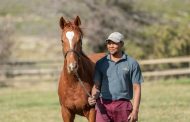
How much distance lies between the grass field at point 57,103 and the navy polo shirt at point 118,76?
226 inches

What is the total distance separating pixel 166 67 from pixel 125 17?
16.3 feet

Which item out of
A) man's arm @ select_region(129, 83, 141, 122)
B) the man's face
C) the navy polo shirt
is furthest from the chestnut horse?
man's arm @ select_region(129, 83, 141, 122)

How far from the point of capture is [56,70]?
3256cm

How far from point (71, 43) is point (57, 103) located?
12.4 m

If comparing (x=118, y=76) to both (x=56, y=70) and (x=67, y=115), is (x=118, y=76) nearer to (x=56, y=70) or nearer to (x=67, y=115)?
A: (x=67, y=115)

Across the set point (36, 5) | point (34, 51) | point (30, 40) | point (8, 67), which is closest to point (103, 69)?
point (8, 67)

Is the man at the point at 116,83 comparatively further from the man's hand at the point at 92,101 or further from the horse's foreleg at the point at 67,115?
the horse's foreleg at the point at 67,115

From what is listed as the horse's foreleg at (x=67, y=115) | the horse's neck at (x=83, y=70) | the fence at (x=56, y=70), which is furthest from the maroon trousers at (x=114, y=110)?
the fence at (x=56, y=70)

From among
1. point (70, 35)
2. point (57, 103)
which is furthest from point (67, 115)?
point (57, 103)

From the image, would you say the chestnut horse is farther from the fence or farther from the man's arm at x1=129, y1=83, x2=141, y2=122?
the fence

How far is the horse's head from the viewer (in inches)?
336

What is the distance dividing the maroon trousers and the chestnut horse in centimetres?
68

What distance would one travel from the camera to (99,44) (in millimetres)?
34250

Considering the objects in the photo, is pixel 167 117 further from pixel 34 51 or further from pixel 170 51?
pixel 34 51
